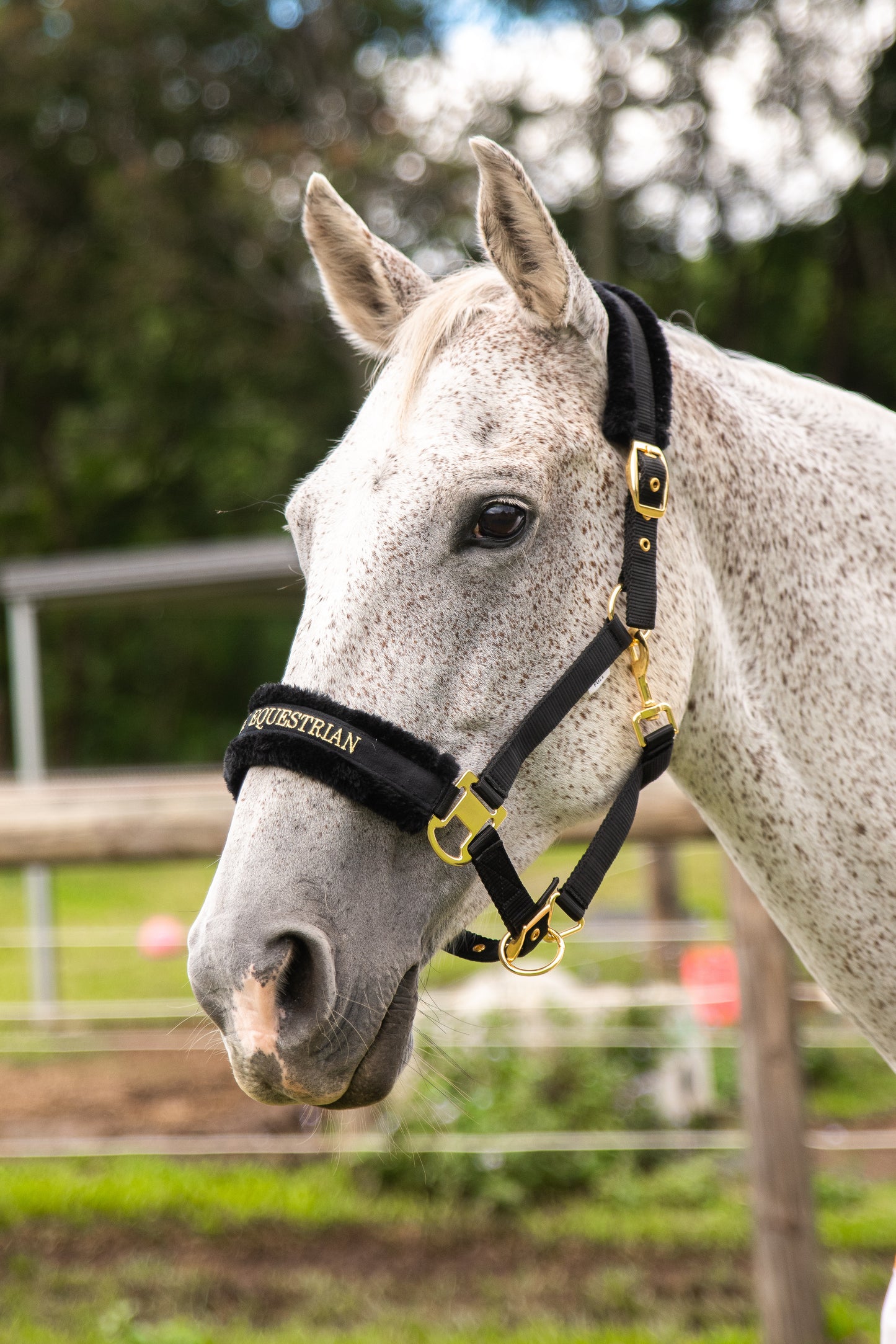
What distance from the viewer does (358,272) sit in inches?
75.9

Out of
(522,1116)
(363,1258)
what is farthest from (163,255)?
(363,1258)

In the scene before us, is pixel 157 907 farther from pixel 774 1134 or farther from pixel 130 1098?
pixel 774 1134

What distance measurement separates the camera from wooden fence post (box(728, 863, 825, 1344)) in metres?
2.98

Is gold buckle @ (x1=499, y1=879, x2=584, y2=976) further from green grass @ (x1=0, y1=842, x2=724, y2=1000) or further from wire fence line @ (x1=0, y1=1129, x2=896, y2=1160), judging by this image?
wire fence line @ (x1=0, y1=1129, x2=896, y2=1160)

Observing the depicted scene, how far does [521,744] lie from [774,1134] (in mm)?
2201

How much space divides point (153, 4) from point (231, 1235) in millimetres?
17236

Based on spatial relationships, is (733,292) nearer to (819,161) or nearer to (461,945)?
(819,161)

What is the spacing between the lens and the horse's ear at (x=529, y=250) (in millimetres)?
1499

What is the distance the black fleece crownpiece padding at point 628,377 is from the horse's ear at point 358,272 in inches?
15.4

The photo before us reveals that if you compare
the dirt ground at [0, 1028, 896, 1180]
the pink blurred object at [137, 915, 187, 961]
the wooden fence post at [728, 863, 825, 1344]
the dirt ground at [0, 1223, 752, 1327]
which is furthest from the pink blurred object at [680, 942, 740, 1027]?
the pink blurred object at [137, 915, 187, 961]

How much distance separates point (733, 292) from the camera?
60.5 feet

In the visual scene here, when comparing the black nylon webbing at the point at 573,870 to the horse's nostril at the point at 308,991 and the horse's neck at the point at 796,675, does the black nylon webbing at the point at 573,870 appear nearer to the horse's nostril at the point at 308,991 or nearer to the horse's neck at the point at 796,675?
the horse's neck at the point at 796,675

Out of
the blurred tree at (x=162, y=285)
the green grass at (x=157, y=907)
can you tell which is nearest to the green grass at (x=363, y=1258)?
the green grass at (x=157, y=907)

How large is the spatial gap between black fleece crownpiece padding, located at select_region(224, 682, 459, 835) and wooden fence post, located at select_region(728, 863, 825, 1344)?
6.32ft
